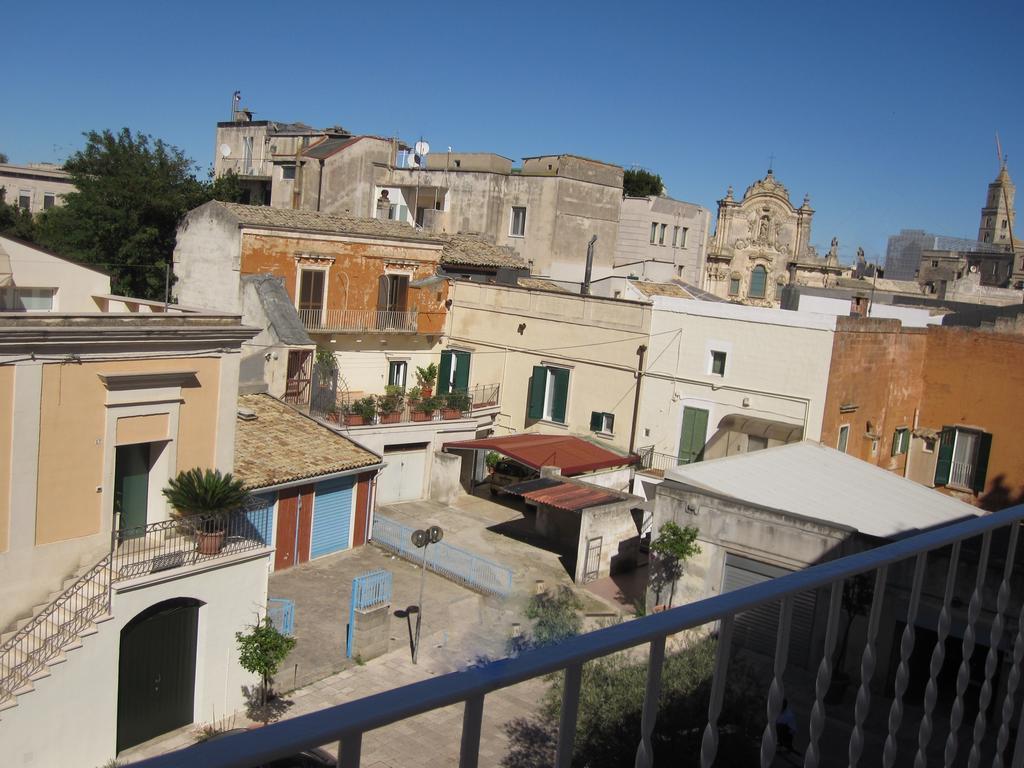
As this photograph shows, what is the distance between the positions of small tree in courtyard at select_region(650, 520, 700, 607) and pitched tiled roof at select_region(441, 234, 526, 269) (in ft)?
54.2

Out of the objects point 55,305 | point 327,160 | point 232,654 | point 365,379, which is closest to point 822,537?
point 232,654

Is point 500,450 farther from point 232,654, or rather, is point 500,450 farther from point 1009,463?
point 1009,463

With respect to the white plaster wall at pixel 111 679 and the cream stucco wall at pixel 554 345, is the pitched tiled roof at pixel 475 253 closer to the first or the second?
the cream stucco wall at pixel 554 345

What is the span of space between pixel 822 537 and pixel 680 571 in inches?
115

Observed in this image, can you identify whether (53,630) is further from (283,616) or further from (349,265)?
(349,265)

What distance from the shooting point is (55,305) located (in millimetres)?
17906

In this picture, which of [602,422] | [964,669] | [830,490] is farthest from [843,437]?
[964,669]

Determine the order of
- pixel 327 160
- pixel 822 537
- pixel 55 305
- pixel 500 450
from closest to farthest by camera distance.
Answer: pixel 822 537, pixel 55 305, pixel 500 450, pixel 327 160

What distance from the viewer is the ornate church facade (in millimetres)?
50156

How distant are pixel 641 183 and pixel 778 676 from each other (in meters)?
56.8

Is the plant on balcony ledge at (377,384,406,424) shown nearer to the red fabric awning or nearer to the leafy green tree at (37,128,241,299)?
the red fabric awning

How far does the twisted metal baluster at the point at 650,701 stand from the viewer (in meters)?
2.01

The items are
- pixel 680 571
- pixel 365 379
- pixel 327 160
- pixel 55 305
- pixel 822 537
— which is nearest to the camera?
pixel 822 537

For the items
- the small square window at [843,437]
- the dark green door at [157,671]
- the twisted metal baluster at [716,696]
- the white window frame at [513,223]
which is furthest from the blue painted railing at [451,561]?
the white window frame at [513,223]
